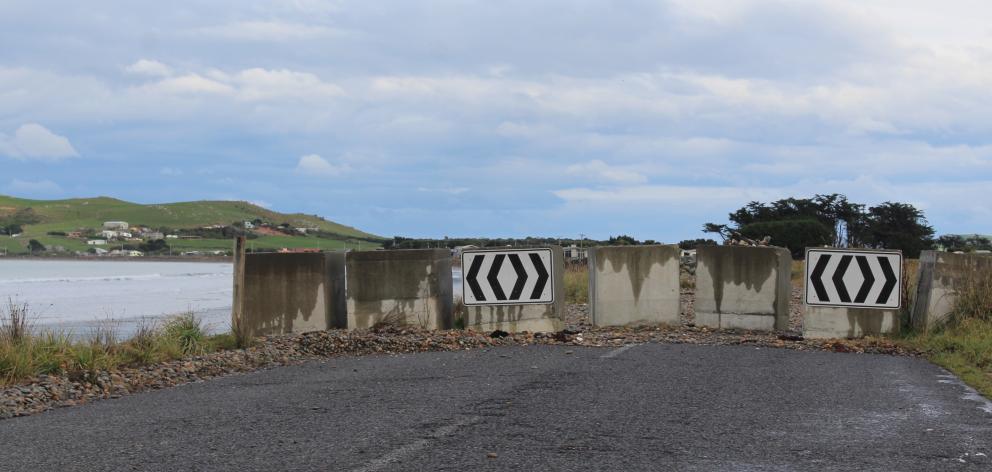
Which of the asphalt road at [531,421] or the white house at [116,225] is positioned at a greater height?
the white house at [116,225]

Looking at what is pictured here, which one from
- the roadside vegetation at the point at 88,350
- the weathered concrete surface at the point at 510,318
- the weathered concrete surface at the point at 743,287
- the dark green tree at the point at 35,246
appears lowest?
the roadside vegetation at the point at 88,350

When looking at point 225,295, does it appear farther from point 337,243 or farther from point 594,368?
point 337,243

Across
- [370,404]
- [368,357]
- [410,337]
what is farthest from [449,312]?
[370,404]

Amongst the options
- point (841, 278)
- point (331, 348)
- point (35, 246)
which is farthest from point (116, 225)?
point (841, 278)

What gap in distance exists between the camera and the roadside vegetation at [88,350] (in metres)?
11.6

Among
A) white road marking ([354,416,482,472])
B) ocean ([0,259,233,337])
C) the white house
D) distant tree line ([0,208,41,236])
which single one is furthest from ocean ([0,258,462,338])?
the white house

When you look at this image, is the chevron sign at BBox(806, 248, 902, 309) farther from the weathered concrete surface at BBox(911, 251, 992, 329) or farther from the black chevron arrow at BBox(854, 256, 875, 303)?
the weathered concrete surface at BBox(911, 251, 992, 329)

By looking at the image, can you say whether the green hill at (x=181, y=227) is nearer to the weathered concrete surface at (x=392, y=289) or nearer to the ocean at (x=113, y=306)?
the ocean at (x=113, y=306)

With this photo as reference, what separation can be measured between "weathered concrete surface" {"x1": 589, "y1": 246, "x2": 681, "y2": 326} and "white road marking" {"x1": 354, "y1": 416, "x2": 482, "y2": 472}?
29.1ft

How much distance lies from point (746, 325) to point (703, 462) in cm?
1021

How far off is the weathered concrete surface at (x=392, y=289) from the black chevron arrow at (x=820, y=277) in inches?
229

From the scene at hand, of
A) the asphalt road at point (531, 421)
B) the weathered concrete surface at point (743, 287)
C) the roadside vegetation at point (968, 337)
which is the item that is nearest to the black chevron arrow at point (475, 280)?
the weathered concrete surface at point (743, 287)

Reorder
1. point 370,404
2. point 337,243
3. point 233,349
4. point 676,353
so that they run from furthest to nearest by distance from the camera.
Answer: point 337,243
point 233,349
point 676,353
point 370,404

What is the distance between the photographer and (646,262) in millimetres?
16844
